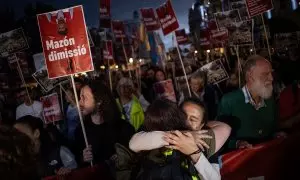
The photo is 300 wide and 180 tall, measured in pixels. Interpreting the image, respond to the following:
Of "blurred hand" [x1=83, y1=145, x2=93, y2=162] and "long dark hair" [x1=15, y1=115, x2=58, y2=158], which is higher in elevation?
"long dark hair" [x1=15, y1=115, x2=58, y2=158]

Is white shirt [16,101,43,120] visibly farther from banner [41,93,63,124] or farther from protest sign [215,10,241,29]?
protest sign [215,10,241,29]

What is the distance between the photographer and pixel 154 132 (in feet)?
8.97

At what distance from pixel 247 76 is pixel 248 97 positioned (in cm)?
27

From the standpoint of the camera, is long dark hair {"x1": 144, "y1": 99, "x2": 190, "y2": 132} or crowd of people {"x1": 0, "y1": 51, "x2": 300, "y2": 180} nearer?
crowd of people {"x1": 0, "y1": 51, "x2": 300, "y2": 180}

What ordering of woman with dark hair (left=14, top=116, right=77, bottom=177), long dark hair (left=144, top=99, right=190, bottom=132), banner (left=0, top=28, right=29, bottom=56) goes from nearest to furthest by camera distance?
1. long dark hair (left=144, top=99, right=190, bottom=132)
2. woman with dark hair (left=14, top=116, right=77, bottom=177)
3. banner (left=0, top=28, right=29, bottom=56)

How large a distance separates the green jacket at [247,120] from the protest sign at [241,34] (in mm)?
5507

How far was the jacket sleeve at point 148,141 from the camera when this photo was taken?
8.75ft

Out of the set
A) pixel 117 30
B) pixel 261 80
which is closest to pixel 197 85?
pixel 261 80

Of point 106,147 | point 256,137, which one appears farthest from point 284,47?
point 106,147

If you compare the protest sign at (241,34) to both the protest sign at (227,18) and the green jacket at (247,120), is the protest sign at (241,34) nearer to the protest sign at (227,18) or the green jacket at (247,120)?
the protest sign at (227,18)

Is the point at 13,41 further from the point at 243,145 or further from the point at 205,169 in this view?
the point at 205,169

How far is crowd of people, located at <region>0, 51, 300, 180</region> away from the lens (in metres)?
2.67

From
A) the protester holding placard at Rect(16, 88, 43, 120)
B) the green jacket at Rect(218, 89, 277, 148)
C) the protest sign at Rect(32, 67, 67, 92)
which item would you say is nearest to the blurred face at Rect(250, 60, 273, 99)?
the green jacket at Rect(218, 89, 277, 148)

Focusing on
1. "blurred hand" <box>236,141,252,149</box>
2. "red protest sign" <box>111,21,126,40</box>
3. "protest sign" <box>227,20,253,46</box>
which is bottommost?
"blurred hand" <box>236,141,252,149</box>
